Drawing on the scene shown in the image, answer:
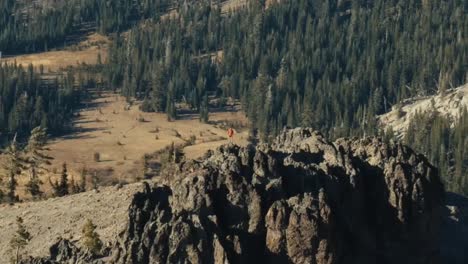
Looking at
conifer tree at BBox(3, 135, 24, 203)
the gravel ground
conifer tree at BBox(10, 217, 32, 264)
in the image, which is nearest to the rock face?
the gravel ground

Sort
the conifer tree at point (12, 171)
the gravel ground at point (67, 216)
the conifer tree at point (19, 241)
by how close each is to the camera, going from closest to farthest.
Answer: the conifer tree at point (19, 241) < the gravel ground at point (67, 216) < the conifer tree at point (12, 171)

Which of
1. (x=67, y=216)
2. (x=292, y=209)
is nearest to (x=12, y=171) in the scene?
(x=67, y=216)

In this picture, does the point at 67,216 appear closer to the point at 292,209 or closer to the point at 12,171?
the point at 292,209

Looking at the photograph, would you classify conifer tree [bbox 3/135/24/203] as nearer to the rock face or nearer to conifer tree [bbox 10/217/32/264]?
conifer tree [bbox 10/217/32/264]

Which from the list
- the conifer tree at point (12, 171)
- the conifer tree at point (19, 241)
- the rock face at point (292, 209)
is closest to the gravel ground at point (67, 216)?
the conifer tree at point (19, 241)

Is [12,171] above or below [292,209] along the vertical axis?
below

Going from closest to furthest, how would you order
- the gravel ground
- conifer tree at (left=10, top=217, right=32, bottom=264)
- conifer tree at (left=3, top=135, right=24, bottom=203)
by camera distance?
conifer tree at (left=10, top=217, right=32, bottom=264) → the gravel ground → conifer tree at (left=3, top=135, right=24, bottom=203)

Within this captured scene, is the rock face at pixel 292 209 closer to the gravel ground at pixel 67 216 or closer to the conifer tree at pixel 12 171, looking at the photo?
the gravel ground at pixel 67 216

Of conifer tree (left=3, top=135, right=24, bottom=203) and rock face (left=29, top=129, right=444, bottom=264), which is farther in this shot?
conifer tree (left=3, top=135, right=24, bottom=203)
